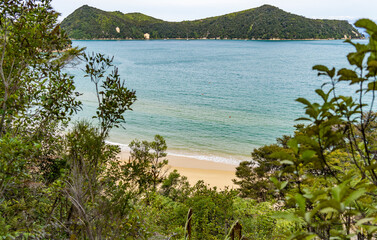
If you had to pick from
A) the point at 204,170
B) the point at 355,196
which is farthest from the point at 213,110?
→ the point at 355,196

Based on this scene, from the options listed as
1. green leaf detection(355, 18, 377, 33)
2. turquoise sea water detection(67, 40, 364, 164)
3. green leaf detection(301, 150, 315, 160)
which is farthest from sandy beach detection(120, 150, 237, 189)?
green leaf detection(355, 18, 377, 33)

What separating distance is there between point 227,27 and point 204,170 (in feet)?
563

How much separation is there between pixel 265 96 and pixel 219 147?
19589mm

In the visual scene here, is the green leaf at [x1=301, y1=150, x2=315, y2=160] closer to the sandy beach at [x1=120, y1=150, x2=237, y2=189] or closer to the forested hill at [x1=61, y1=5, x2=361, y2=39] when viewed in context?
the sandy beach at [x1=120, y1=150, x2=237, y2=189]

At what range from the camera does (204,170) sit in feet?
63.0

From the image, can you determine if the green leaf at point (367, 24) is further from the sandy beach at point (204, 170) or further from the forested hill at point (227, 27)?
the forested hill at point (227, 27)

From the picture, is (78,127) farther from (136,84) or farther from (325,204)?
(136,84)

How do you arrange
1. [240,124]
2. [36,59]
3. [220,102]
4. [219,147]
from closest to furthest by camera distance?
[36,59] → [219,147] → [240,124] → [220,102]

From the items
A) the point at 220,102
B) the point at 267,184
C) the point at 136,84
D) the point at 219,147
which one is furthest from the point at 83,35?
the point at 267,184

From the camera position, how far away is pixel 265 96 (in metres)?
39.3

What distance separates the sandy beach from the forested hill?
5057 inches

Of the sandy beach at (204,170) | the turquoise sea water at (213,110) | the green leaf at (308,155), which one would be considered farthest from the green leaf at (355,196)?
the sandy beach at (204,170)

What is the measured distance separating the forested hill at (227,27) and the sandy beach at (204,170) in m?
128

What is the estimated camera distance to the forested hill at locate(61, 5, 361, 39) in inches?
5896
